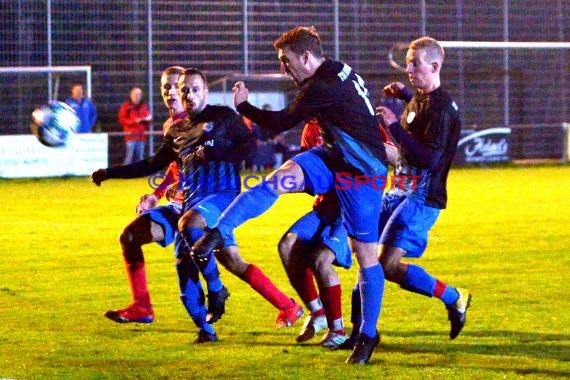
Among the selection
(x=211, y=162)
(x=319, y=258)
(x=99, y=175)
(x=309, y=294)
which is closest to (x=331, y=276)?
(x=319, y=258)

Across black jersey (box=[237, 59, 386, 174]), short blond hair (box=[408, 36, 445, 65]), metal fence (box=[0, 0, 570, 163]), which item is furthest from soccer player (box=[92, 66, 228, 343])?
metal fence (box=[0, 0, 570, 163])

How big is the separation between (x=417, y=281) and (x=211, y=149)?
1.51 m

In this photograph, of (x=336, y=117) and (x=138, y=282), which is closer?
(x=336, y=117)

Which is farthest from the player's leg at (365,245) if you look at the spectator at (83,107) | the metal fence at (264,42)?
the metal fence at (264,42)

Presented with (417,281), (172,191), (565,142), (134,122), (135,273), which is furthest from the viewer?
(565,142)

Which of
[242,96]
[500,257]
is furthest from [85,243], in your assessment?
[242,96]

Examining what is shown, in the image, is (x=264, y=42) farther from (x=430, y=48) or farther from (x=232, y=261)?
(x=430, y=48)

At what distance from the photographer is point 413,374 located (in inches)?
247

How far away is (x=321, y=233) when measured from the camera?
732 centimetres

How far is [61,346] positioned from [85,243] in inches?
247

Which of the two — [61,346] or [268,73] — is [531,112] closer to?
[268,73]

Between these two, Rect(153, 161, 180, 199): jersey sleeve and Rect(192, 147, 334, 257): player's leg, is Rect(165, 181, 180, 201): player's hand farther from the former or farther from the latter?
Rect(192, 147, 334, 257): player's leg

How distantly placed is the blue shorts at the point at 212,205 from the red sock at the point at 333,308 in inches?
29.8

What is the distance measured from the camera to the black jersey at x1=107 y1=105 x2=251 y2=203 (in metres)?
7.58
